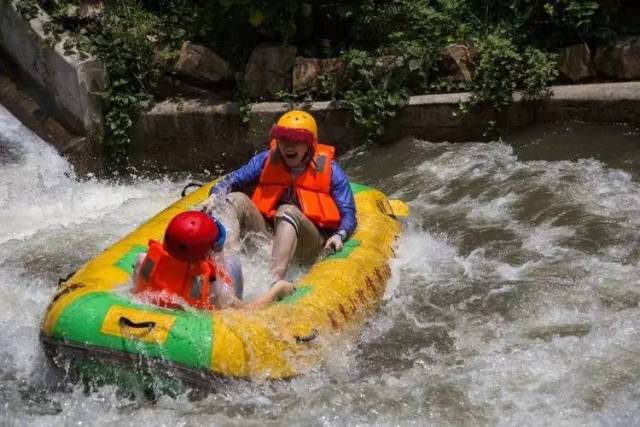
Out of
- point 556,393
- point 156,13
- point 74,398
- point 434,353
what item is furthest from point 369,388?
point 156,13

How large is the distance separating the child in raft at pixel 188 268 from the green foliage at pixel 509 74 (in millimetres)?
4060

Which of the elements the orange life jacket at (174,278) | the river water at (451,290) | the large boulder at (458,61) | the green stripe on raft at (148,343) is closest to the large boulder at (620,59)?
the river water at (451,290)

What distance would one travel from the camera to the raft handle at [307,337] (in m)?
3.98

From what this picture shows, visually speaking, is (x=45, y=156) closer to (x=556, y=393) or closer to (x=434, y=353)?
(x=434, y=353)

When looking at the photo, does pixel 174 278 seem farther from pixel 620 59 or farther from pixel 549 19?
pixel 549 19

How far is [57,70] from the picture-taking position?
7980 mm

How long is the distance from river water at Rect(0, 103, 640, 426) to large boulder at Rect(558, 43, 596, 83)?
0.55m

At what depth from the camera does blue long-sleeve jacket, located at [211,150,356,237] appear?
5109 mm

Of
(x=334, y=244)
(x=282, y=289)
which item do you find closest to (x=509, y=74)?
(x=334, y=244)

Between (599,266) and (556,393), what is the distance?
1493mm

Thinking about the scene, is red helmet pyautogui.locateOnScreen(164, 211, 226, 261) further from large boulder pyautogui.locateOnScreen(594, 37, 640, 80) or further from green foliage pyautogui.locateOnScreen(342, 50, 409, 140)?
large boulder pyautogui.locateOnScreen(594, 37, 640, 80)

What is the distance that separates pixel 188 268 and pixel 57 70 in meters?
4.78

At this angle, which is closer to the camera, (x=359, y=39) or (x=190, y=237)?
(x=190, y=237)

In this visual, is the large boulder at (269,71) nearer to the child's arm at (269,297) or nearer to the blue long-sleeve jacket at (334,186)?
the blue long-sleeve jacket at (334,186)
